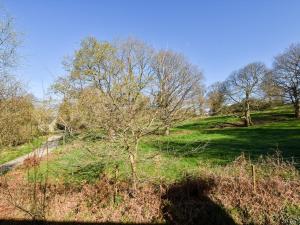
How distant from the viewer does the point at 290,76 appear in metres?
45.0

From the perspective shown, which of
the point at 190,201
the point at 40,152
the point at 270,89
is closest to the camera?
the point at 190,201

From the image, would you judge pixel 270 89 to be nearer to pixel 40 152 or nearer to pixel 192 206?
pixel 40 152

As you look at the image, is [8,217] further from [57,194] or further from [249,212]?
[249,212]

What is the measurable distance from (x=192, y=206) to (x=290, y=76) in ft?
145

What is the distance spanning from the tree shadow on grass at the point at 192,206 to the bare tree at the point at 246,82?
34819mm

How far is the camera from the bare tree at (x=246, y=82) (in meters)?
42.1

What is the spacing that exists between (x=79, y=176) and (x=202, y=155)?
7.15 meters

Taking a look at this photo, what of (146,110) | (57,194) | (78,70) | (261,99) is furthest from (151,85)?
(261,99)

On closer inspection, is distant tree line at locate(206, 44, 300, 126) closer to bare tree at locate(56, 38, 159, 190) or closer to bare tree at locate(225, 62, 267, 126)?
bare tree at locate(225, 62, 267, 126)

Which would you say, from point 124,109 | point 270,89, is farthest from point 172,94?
point 270,89

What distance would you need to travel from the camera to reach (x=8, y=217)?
26.8 ft

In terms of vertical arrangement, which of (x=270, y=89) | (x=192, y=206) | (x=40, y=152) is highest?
(x=270, y=89)

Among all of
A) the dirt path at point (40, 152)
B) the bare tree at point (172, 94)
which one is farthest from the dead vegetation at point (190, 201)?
the bare tree at point (172, 94)

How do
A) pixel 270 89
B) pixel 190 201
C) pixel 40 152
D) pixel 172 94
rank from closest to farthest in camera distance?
1. pixel 172 94
2. pixel 190 201
3. pixel 40 152
4. pixel 270 89
